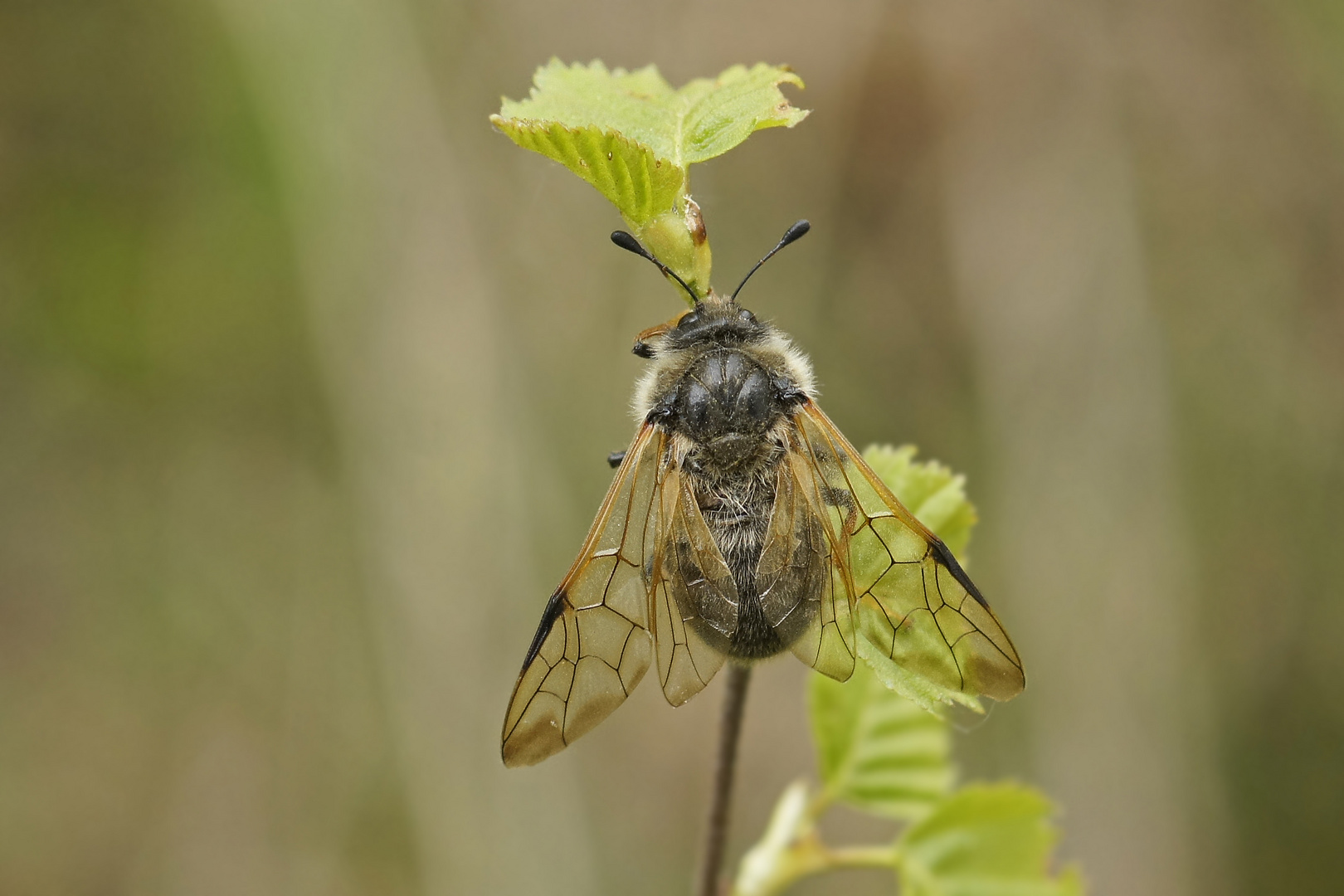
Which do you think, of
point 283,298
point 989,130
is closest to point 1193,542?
point 989,130

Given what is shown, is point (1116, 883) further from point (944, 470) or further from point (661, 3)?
point (661, 3)

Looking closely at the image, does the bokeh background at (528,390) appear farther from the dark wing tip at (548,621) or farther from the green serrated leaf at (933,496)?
the dark wing tip at (548,621)

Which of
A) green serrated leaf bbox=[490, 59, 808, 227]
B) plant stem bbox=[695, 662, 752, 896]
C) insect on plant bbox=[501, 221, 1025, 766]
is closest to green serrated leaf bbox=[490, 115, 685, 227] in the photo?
green serrated leaf bbox=[490, 59, 808, 227]

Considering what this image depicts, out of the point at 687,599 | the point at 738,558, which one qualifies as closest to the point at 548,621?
the point at 687,599

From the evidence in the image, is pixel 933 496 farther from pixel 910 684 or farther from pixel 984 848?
pixel 984 848

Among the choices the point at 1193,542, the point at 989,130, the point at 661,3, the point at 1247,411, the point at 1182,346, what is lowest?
the point at 1193,542
